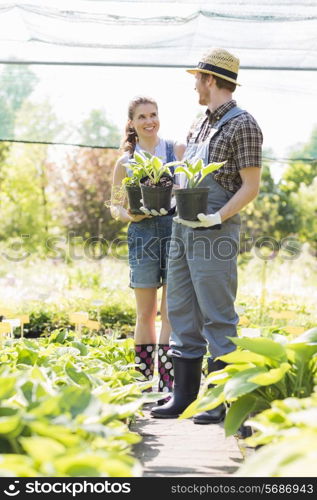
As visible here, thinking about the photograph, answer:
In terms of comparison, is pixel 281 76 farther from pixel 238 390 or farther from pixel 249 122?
pixel 238 390

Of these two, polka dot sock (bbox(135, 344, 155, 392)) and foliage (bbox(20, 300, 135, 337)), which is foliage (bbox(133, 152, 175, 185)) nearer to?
polka dot sock (bbox(135, 344, 155, 392))

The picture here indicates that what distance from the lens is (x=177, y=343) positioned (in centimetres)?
303

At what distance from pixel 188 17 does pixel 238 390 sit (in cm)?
221

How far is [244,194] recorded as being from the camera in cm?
285

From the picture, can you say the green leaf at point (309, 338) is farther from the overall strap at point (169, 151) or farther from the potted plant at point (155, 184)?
the overall strap at point (169, 151)

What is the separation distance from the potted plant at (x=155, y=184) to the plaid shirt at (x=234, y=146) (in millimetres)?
235

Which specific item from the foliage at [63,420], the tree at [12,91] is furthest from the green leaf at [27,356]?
the tree at [12,91]

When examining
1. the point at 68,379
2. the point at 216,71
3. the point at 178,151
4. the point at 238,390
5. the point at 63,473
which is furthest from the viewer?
the point at 178,151

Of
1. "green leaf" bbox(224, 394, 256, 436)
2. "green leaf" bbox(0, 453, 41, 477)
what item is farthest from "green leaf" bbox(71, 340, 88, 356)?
"green leaf" bbox(0, 453, 41, 477)

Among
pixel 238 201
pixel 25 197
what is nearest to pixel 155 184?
pixel 238 201

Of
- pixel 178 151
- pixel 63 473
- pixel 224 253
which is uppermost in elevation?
pixel 178 151

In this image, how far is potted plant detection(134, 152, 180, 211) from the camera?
3061mm

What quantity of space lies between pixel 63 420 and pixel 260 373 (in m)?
0.63
